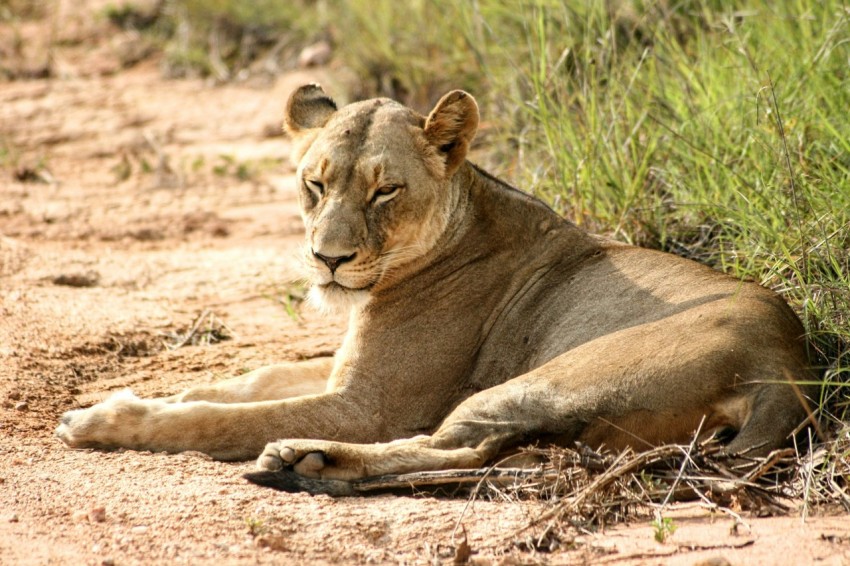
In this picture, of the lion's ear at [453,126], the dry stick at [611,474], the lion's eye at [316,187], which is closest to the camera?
the dry stick at [611,474]

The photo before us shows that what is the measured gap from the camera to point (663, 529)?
342cm

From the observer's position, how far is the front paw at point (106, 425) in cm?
456

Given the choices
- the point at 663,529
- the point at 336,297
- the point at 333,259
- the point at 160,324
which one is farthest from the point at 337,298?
the point at 160,324

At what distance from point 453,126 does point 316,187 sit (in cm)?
68

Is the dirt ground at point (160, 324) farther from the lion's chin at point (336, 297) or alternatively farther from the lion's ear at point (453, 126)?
the lion's ear at point (453, 126)

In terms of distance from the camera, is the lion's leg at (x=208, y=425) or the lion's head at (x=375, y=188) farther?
the lion's head at (x=375, y=188)

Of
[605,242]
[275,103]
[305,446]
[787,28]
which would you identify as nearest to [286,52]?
[275,103]

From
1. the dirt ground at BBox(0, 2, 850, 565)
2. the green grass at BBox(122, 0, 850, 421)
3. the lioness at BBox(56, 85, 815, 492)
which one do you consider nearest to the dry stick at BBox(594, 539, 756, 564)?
the dirt ground at BBox(0, 2, 850, 565)

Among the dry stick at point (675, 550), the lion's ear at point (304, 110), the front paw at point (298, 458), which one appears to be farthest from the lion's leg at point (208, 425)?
the dry stick at point (675, 550)

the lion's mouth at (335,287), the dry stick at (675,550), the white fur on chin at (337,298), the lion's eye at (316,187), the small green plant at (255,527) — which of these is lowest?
the small green plant at (255,527)

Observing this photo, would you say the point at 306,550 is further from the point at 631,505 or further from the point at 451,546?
the point at 631,505

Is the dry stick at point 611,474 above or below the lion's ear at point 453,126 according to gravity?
below

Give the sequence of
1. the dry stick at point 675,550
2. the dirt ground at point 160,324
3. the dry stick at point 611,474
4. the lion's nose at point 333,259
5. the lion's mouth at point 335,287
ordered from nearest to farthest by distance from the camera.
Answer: the dry stick at point 675,550
the dirt ground at point 160,324
the dry stick at point 611,474
the lion's nose at point 333,259
the lion's mouth at point 335,287

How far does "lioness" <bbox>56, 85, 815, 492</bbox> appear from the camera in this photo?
407 cm
